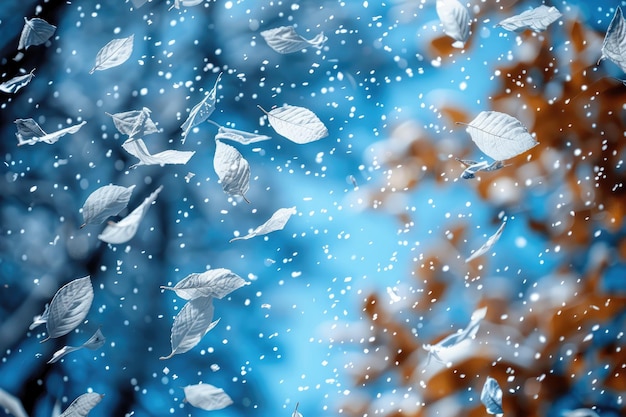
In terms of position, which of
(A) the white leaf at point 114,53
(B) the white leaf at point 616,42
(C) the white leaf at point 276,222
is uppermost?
(A) the white leaf at point 114,53

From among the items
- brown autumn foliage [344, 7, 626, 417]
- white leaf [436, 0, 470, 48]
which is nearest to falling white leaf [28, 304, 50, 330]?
brown autumn foliage [344, 7, 626, 417]

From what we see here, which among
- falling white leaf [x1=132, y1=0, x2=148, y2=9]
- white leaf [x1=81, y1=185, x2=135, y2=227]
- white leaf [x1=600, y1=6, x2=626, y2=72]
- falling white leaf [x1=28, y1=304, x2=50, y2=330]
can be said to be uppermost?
falling white leaf [x1=132, y1=0, x2=148, y2=9]

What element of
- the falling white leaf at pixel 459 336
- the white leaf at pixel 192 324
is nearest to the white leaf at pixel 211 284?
the white leaf at pixel 192 324

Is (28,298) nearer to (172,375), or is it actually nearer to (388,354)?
(172,375)

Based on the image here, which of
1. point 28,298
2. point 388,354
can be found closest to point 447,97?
point 388,354

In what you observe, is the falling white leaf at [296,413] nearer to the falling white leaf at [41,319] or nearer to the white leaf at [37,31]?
the falling white leaf at [41,319]

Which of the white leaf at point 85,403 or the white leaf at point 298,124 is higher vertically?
the white leaf at point 298,124

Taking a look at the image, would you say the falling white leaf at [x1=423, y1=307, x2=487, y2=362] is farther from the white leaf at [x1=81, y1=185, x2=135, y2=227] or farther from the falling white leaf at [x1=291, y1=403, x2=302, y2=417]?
the white leaf at [x1=81, y1=185, x2=135, y2=227]
